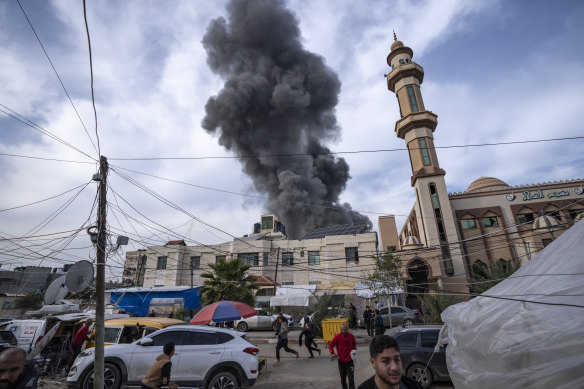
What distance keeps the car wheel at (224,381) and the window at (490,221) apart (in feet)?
89.8

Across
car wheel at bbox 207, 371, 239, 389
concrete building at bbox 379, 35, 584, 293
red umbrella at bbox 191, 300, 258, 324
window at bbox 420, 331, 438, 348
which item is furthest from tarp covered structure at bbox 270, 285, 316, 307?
car wheel at bbox 207, 371, 239, 389

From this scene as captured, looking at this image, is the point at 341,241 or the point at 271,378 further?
the point at 341,241

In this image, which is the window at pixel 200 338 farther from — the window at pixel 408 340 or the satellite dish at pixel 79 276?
the window at pixel 408 340

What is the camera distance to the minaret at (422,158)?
25953 millimetres

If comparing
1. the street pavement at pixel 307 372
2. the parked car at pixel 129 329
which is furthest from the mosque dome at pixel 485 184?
the parked car at pixel 129 329

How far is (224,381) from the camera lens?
6.81 meters

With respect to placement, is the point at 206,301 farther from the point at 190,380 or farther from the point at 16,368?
the point at 16,368

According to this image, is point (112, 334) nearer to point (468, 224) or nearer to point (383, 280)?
point (383, 280)

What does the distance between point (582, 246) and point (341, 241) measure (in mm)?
29549

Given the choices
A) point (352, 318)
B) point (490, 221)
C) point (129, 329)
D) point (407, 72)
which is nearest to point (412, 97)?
point (407, 72)

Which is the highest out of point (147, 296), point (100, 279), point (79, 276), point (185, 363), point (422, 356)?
point (147, 296)

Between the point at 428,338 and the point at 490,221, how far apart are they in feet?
79.4

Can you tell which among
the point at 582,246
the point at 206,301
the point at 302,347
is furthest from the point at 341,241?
the point at 582,246

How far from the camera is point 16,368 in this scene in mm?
3162
